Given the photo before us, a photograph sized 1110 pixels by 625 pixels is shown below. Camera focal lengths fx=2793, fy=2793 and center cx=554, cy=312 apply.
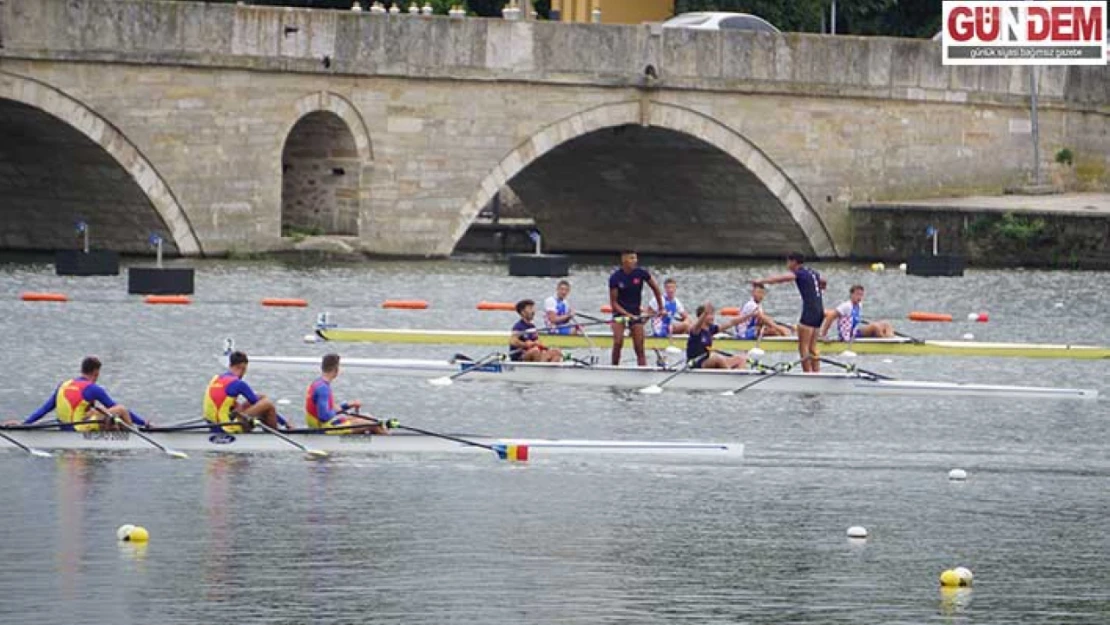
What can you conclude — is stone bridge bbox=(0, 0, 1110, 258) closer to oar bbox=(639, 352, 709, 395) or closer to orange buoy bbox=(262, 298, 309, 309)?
orange buoy bbox=(262, 298, 309, 309)

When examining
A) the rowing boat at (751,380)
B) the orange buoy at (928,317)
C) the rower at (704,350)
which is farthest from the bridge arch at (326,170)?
the rower at (704,350)

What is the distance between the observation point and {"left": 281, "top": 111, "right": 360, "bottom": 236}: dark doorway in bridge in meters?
54.3

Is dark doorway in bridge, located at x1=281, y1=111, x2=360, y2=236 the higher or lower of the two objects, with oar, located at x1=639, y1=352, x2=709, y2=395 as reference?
higher

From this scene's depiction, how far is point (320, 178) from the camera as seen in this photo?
181 feet

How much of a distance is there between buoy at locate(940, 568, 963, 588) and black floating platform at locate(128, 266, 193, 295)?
969 inches

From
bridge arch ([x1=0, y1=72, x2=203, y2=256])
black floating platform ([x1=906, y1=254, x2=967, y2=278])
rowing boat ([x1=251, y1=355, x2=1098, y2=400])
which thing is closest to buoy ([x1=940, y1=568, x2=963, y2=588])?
rowing boat ([x1=251, y1=355, x2=1098, y2=400])

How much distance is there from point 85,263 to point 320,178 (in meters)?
8.32

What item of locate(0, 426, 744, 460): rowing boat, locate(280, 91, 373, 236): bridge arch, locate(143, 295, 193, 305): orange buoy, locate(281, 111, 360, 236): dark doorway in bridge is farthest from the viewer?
locate(281, 111, 360, 236): dark doorway in bridge

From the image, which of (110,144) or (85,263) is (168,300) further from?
(110,144)

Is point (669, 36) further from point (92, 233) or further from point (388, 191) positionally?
point (92, 233)

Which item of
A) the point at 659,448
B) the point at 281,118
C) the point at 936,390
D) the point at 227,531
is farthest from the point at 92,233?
the point at 227,531

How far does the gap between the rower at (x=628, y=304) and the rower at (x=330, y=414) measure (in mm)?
7808

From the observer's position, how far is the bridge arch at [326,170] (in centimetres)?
5359

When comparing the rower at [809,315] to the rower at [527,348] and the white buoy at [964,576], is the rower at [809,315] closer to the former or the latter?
the rower at [527,348]
